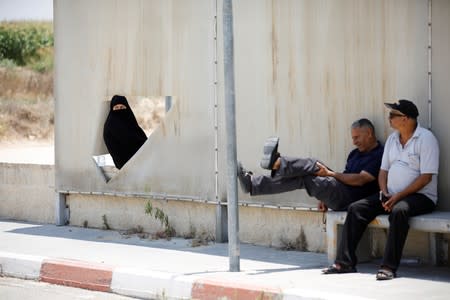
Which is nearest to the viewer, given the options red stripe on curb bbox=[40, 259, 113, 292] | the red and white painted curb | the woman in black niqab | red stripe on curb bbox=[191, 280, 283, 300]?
red stripe on curb bbox=[191, 280, 283, 300]

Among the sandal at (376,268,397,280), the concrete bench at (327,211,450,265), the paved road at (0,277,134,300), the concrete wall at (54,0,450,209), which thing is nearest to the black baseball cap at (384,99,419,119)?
the concrete wall at (54,0,450,209)

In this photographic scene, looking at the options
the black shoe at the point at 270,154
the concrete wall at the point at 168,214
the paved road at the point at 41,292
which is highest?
the black shoe at the point at 270,154

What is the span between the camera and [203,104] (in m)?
9.73

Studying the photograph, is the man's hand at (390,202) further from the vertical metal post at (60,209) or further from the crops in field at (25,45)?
the crops in field at (25,45)

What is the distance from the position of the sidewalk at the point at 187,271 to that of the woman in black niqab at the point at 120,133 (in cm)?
88

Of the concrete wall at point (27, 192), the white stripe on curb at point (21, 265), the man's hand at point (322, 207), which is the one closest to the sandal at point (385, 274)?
the man's hand at point (322, 207)

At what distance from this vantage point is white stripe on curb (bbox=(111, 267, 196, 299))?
7883 millimetres

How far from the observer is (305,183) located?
828 centimetres

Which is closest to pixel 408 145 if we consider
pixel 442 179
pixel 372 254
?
pixel 442 179

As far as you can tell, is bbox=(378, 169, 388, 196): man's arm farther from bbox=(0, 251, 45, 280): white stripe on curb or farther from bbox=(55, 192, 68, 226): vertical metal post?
bbox=(55, 192, 68, 226): vertical metal post

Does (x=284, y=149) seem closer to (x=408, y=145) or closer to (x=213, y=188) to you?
(x=213, y=188)

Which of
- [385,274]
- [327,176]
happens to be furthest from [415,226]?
[327,176]

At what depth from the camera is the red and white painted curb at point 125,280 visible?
7.54 meters

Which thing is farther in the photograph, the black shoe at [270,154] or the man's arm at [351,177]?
the man's arm at [351,177]
